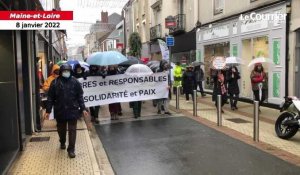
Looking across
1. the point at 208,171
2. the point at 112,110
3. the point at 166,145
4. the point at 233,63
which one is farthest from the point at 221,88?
the point at 208,171

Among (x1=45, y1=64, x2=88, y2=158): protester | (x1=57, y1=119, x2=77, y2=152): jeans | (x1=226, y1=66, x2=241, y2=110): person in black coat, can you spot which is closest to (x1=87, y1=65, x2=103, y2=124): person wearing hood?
(x1=57, y1=119, x2=77, y2=152): jeans

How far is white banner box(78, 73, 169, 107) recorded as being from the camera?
13000 millimetres

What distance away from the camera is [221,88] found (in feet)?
48.1

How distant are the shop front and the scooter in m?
5.14

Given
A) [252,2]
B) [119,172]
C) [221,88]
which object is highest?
[252,2]

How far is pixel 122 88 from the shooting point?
1345 cm

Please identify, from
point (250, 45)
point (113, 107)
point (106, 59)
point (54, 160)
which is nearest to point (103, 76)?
point (106, 59)

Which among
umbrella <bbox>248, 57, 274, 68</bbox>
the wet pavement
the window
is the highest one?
the window

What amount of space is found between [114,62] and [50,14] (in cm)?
577

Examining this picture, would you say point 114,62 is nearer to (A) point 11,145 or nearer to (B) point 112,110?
(B) point 112,110

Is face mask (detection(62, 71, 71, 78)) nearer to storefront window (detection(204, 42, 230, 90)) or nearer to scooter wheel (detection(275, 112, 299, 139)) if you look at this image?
scooter wheel (detection(275, 112, 299, 139))

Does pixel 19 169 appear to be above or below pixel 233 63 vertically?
below

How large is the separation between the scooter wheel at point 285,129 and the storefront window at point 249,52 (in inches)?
252

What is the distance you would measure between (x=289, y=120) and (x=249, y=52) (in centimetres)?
866
